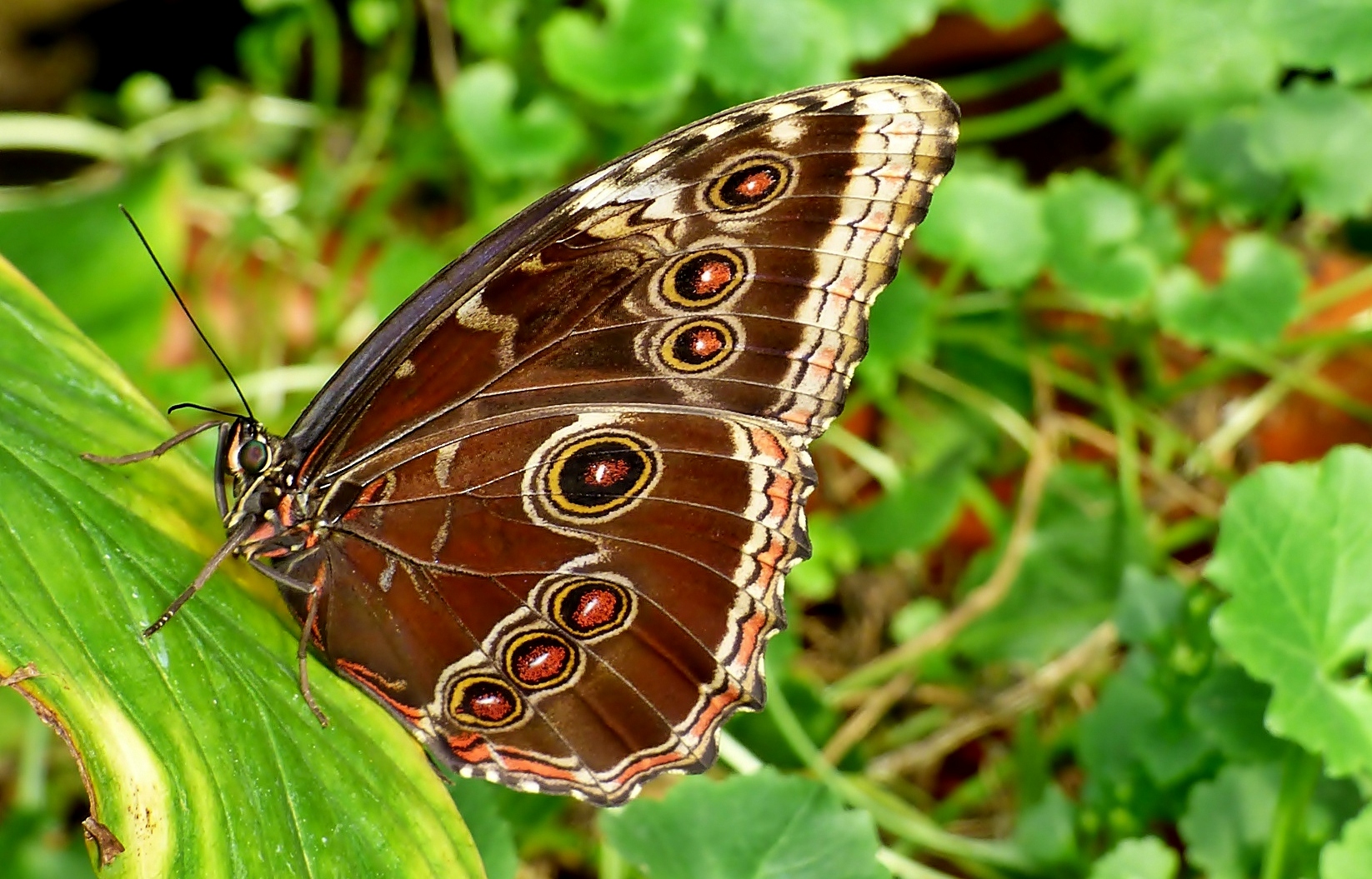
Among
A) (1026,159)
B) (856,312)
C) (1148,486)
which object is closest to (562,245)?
(856,312)

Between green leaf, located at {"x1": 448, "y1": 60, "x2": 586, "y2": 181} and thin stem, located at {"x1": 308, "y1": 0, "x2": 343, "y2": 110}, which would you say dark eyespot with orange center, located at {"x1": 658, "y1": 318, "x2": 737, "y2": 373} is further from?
thin stem, located at {"x1": 308, "y1": 0, "x2": 343, "y2": 110}

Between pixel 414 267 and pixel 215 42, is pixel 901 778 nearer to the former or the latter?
pixel 414 267

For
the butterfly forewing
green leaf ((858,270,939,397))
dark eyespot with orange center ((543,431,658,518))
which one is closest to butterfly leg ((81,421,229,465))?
the butterfly forewing

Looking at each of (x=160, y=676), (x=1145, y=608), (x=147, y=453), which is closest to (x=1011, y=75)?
(x=1145, y=608)

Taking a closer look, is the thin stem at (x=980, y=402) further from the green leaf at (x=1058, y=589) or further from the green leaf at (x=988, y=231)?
the green leaf at (x=988, y=231)

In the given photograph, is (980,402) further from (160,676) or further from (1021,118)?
(160,676)

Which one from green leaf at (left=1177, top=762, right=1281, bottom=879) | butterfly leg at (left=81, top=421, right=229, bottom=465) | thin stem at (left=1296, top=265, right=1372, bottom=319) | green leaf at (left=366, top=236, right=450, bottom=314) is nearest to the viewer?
butterfly leg at (left=81, top=421, right=229, bottom=465)

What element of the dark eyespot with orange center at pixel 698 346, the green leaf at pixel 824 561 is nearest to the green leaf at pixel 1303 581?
the dark eyespot with orange center at pixel 698 346
